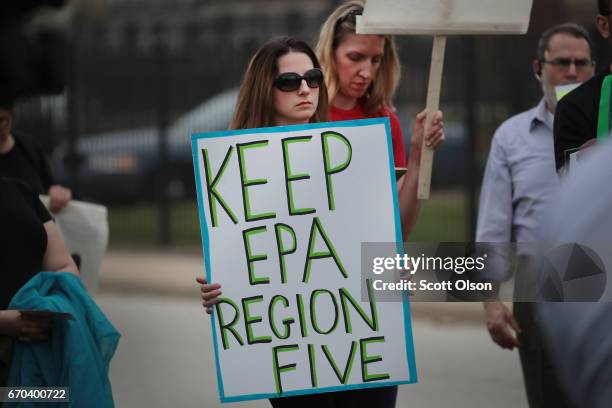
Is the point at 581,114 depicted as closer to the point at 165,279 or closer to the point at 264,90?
the point at 264,90

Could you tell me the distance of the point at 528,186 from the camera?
5207 millimetres

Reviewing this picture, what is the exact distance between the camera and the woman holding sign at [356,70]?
4660mm

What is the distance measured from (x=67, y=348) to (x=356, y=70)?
1417 mm

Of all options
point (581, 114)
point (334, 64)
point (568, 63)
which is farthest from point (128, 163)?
point (581, 114)

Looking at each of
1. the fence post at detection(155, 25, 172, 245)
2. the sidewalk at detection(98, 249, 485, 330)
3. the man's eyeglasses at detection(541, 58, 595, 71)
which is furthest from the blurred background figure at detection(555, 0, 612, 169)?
the fence post at detection(155, 25, 172, 245)

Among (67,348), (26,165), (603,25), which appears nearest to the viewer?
(603,25)

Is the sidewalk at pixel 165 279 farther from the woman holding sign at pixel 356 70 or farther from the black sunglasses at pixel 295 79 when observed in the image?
the black sunglasses at pixel 295 79

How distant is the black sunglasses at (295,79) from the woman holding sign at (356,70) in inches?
18.2

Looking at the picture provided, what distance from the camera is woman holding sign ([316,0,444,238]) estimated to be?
466cm

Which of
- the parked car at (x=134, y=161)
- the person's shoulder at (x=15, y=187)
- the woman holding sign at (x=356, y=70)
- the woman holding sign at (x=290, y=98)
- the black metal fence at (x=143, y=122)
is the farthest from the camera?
the parked car at (x=134, y=161)

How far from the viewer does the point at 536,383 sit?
16.6 ft

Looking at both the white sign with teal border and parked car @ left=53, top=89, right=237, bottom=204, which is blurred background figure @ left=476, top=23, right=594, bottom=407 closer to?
the white sign with teal border

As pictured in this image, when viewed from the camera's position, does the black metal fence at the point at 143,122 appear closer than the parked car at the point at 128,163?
Yes

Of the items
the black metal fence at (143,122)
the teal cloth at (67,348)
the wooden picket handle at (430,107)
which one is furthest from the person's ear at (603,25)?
the black metal fence at (143,122)
